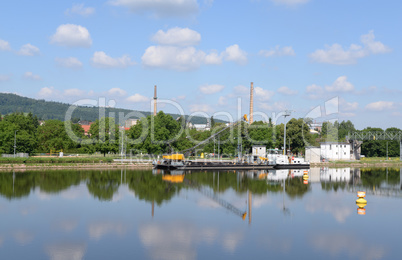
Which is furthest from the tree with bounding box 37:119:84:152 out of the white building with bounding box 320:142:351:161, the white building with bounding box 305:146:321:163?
the white building with bounding box 320:142:351:161

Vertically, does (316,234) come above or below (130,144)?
→ below

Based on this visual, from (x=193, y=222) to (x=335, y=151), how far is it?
7903 cm

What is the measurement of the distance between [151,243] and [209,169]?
46.8 metres

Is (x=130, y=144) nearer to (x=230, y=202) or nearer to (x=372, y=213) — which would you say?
(x=230, y=202)

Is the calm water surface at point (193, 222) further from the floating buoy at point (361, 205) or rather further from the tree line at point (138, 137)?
the tree line at point (138, 137)

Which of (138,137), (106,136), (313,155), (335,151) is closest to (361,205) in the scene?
(138,137)

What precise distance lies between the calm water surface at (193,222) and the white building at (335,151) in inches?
2153

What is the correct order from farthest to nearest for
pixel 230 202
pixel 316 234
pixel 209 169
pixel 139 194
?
pixel 209 169, pixel 139 194, pixel 230 202, pixel 316 234

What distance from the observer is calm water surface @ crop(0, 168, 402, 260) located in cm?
1792

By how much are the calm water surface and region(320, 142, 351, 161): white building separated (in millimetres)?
54690

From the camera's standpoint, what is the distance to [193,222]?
79.0 ft

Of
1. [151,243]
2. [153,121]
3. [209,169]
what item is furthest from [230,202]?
[153,121]

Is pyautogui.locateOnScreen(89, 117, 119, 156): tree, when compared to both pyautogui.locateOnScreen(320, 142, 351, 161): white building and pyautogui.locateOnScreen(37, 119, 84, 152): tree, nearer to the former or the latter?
pyautogui.locateOnScreen(37, 119, 84, 152): tree

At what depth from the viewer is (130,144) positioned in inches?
3191
